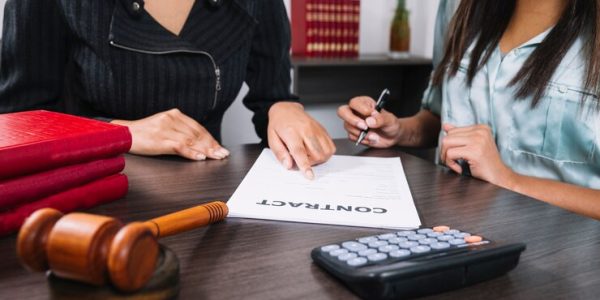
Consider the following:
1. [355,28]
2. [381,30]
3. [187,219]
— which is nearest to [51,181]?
[187,219]

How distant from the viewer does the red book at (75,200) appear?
1.56 ft

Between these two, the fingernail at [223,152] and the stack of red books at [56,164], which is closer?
the stack of red books at [56,164]

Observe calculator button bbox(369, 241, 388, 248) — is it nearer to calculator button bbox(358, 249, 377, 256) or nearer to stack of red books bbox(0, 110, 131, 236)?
calculator button bbox(358, 249, 377, 256)

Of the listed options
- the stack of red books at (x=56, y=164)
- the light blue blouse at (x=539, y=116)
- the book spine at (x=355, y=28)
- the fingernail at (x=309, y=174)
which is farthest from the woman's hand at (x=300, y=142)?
the book spine at (x=355, y=28)

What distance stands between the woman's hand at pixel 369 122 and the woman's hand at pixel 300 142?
0.43 feet

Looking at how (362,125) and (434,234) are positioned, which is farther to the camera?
(362,125)

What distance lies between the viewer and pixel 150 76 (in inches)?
38.9

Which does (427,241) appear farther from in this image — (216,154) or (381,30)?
(381,30)

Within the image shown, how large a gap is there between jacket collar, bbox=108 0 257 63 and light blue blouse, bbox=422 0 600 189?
1.63 ft

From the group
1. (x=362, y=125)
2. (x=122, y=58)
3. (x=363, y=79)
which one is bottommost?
(x=363, y=79)

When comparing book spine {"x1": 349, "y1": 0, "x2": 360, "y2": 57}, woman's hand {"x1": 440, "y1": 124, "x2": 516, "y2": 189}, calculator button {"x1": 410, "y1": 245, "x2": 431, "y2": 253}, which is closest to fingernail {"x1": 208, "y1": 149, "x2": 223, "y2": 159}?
woman's hand {"x1": 440, "y1": 124, "x2": 516, "y2": 189}

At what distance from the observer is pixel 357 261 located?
39cm

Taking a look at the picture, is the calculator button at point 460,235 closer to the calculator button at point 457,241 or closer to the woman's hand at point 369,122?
the calculator button at point 457,241

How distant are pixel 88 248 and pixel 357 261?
0.20 m
